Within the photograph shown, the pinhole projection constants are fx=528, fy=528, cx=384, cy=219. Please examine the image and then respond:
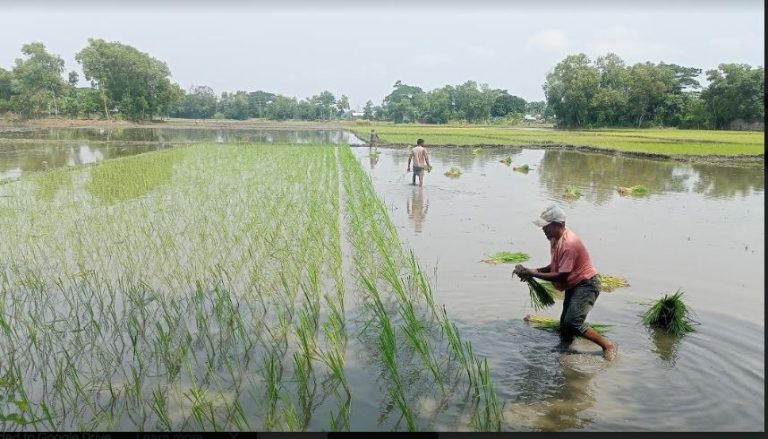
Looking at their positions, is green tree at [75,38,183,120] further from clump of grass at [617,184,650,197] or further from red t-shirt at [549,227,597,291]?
red t-shirt at [549,227,597,291]

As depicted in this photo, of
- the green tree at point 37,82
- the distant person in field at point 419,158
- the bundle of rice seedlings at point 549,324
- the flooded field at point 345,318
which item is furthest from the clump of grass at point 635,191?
the green tree at point 37,82

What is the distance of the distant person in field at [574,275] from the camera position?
3.51 meters

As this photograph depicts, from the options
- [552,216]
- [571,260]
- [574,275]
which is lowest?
[574,275]

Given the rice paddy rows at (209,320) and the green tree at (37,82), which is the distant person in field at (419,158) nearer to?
the rice paddy rows at (209,320)

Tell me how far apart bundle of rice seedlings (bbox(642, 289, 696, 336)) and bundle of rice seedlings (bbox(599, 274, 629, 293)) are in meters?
0.88

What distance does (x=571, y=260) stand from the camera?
349 cm

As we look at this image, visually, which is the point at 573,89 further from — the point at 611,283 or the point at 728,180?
the point at 611,283

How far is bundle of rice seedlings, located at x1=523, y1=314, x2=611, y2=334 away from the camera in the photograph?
12.8 feet

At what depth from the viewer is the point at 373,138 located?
21.5 meters

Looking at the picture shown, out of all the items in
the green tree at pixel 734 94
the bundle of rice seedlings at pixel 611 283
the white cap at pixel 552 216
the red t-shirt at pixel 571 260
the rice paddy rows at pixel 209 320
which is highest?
the green tree at pixel 734 94

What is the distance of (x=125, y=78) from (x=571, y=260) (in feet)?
201

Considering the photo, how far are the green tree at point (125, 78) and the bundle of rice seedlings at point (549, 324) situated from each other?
58.4 metres

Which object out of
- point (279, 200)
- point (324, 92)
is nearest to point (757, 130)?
point (279, 200)

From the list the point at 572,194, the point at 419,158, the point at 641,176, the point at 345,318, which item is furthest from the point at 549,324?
the point at 641,176
